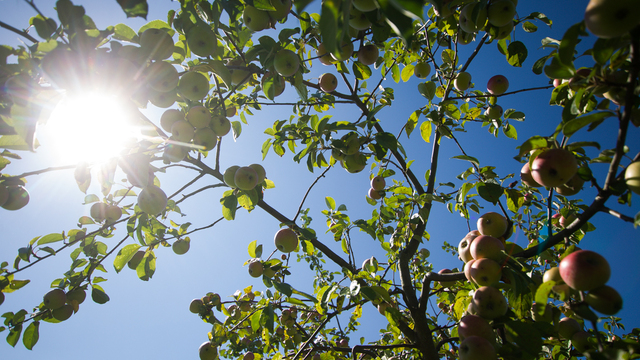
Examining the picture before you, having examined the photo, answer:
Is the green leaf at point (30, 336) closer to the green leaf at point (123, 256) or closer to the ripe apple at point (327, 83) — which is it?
the green leaf at point (123, 256)

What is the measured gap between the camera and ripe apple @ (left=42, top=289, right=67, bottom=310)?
262 centimetres

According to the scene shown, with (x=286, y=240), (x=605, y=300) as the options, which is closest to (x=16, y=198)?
(x=286, y=240)

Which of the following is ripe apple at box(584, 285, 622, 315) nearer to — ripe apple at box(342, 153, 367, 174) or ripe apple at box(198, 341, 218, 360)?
ripe apple at box(342, 153, 367, 174)

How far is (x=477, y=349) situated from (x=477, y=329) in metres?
0.15

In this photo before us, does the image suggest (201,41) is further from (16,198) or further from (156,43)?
(16,198)

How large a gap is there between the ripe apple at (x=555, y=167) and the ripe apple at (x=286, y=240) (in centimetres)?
200

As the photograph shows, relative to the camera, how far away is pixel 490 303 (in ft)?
5.52

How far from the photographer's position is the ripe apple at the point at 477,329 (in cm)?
167

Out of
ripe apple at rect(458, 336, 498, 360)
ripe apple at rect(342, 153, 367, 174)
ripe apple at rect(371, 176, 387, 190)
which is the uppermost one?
ripe apple at rect(371, 176, 387, 190)

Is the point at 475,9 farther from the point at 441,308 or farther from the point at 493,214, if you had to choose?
the point at 441,308

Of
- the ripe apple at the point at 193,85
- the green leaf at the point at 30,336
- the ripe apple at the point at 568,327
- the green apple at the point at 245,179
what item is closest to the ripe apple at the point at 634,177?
the ripe apple at the point at 568,327

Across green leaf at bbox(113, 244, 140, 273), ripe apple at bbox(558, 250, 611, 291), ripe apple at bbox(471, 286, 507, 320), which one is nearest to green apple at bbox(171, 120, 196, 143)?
green leaf at bbox(113, 244, 140, 273)

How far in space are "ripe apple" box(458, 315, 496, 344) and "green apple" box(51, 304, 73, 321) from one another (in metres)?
3.59

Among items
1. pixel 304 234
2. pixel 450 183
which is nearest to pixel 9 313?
pixel 304 234
